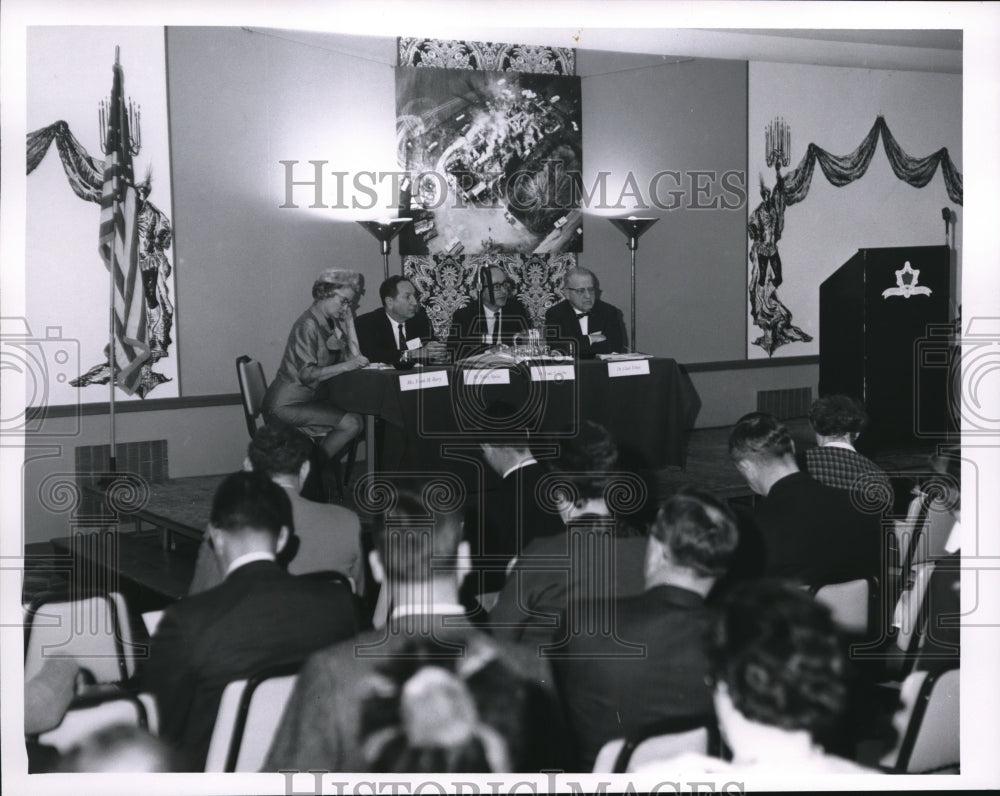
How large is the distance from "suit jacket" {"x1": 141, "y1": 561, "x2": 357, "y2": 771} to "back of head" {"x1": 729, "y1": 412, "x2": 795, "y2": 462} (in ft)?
5.14

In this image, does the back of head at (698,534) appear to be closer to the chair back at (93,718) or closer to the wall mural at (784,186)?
the chair back at (93,718)

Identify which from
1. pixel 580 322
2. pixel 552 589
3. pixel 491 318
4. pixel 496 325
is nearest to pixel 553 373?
pixel 580 322

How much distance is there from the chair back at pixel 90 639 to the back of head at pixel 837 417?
2591mm

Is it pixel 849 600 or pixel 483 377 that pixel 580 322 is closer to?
pixel 483 377

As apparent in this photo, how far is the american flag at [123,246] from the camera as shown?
17.5 ft

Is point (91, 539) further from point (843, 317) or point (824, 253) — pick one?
point (824, 253)

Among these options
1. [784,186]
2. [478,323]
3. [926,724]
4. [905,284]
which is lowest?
Result: [926,724]

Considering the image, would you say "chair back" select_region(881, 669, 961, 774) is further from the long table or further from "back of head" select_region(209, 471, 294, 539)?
the long table

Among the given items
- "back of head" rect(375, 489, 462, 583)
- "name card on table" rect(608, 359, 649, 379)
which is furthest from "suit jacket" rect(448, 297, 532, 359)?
"back of head" rect(375, 489, 462, 583)

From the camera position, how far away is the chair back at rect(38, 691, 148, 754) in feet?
8.02

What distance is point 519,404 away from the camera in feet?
17.5

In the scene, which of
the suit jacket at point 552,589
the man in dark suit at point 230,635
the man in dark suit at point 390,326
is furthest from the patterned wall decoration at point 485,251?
the man in dark suit at point 230,635

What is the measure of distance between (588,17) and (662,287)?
4.83 meters

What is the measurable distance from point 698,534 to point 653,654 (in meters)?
0.33
